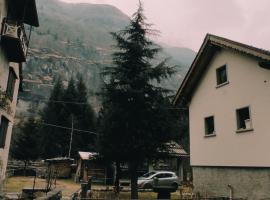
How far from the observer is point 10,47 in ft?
54.4

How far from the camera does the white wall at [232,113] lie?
47.4 feet

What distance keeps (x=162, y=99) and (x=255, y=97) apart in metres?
8.08

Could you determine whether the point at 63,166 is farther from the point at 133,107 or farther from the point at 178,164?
the point at 133,107

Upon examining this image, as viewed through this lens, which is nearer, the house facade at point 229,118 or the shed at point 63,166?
the house facade at point 229,118

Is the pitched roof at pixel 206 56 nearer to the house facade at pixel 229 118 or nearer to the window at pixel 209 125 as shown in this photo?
the house facade at pixel 229 118

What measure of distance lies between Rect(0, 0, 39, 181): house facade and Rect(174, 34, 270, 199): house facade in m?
11.1

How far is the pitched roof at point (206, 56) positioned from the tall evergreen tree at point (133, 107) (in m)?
1.53

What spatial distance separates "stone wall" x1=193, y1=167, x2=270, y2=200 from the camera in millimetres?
14113

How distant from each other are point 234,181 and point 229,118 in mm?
3514

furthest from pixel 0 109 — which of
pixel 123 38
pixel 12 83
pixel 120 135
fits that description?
pixel 123 38

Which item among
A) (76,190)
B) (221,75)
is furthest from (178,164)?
(221,75)

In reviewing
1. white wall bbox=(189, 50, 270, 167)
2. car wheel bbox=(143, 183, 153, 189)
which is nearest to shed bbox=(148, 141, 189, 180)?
car wheel bbox=(143, 183, 153, 189)

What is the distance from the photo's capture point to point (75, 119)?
58562 millimetres

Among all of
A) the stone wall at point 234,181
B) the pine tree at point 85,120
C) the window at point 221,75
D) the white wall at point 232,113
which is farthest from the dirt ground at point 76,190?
the pine tree at point 85,120
